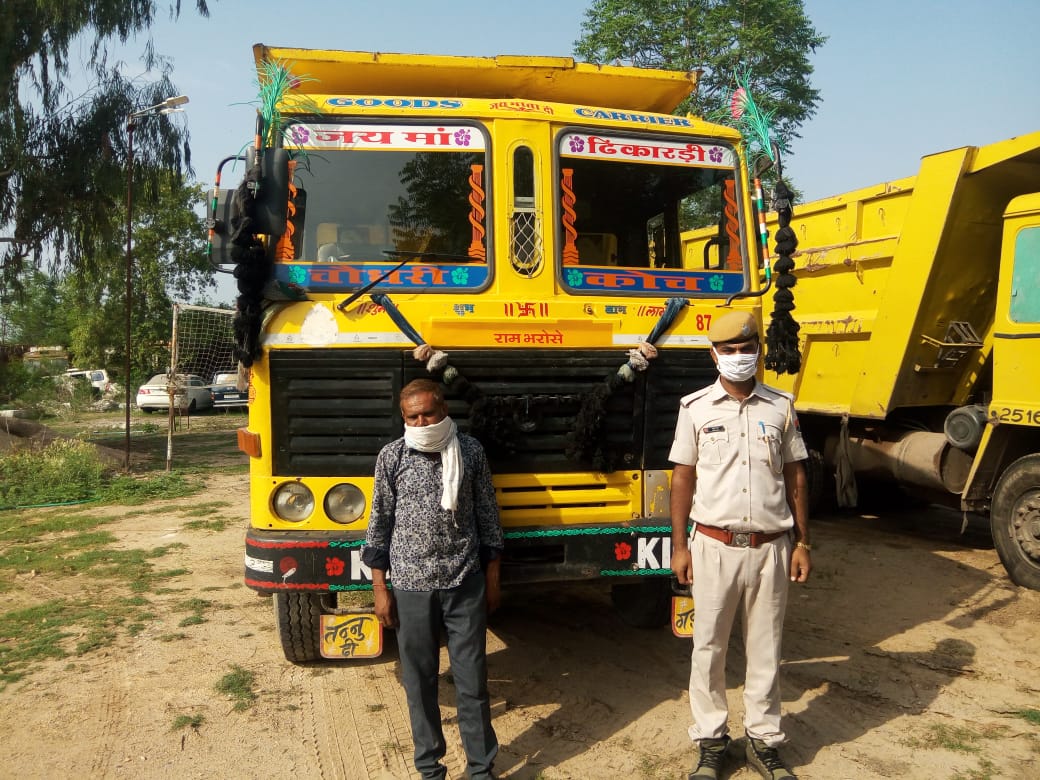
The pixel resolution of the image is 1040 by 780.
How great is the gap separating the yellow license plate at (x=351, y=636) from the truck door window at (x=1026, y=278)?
5.00 metres

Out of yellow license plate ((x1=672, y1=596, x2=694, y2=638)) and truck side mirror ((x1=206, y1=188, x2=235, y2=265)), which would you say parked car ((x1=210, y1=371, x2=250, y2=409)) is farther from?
yellow license plate ((x1=672, y1=596, x2=694, y2=638))

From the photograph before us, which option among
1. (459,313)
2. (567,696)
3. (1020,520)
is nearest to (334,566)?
(459,313)

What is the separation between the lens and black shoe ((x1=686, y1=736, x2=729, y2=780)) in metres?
3.24

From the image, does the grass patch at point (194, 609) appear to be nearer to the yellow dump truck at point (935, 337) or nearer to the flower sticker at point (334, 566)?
the flower sticker at point (334, 566)

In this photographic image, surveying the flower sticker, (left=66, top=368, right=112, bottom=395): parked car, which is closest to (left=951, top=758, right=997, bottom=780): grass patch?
the flower sticker

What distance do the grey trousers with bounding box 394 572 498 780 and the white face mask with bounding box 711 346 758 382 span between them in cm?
129

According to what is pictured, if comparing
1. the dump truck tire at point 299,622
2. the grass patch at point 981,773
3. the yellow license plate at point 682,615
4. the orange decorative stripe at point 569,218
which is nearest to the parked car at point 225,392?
the dump truck tire at point 299,622

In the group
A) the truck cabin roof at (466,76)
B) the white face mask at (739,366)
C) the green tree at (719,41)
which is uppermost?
the green tree at (719,41)

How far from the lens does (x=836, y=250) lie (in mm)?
7777

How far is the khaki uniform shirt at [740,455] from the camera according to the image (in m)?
3.21

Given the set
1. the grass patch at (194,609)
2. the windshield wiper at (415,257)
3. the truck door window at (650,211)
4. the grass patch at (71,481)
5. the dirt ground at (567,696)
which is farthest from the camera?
the grass patch at (71,481)

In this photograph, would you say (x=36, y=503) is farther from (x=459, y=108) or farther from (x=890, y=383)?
(x=890, y=383)

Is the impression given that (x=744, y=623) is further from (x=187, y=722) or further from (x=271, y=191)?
(x=271, y=191)

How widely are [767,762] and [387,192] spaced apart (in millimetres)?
2938
